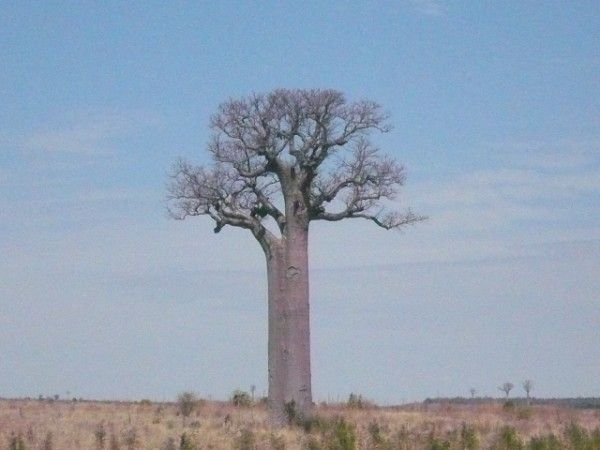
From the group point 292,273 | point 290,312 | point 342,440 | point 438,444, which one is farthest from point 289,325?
point 438,444

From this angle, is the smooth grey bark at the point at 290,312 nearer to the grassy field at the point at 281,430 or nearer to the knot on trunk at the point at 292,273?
the knot on trunk at the point at 292,273

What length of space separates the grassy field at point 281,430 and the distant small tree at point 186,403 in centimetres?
21

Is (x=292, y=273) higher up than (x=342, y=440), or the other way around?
(x=292, y=273)

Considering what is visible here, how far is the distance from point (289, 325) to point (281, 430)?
2911mm

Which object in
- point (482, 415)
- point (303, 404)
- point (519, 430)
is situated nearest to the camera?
point (519, 430)

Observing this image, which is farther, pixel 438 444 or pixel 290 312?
pixel 290 312

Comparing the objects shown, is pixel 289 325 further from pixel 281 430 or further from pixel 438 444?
pixel 438 444

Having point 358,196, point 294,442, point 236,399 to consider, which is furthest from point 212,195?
Answer: point 236,399

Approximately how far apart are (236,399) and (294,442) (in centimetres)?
1379

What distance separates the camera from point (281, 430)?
74.5ft

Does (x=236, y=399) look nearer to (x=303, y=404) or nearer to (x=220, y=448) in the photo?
(x=303, y=404)

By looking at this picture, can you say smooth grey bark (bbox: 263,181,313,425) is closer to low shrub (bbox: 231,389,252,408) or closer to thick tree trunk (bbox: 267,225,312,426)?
thick tree trunk (bbox: 267,225,312,426)

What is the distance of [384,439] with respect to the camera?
63.2ft

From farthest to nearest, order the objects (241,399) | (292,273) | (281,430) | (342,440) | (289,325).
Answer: (241,399) → (292,273) → (289,325) → (281,430) → (342,440)
